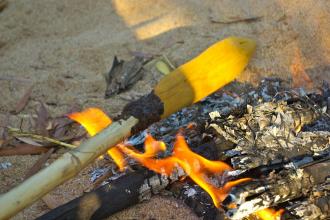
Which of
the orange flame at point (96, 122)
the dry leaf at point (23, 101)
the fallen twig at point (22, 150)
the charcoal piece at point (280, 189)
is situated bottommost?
the charcoal piece at point (280, 189)

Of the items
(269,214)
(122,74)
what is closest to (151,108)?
(269,214)

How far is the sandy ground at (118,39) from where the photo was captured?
13.8 ft

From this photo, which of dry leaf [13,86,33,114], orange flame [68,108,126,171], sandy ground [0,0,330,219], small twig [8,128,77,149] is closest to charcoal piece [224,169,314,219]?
orange flame [68,108,126,171]

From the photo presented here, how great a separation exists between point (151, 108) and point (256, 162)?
732mm

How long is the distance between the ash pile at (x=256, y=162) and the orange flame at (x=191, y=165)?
0.05 m

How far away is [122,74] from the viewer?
14.4ft

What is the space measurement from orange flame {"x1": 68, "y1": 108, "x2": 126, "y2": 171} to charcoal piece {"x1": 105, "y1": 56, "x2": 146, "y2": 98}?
36 cm

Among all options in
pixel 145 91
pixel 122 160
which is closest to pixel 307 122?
pixel 122 160

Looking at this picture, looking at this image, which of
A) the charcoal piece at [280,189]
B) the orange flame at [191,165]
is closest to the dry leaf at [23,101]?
the orange flame at [191,165]

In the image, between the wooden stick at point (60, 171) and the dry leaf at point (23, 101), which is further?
the dry leaf at point (23, 101)

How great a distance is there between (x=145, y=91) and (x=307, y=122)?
1.72m

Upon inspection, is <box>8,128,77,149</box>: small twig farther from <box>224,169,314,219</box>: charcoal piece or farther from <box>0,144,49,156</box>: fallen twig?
<box>224,169,314,219</box>: charcoal piece

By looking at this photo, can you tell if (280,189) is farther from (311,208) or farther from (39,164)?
(39,164)

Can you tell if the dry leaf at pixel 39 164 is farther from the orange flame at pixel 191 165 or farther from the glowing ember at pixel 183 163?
the orange flame at pixel 191 165
